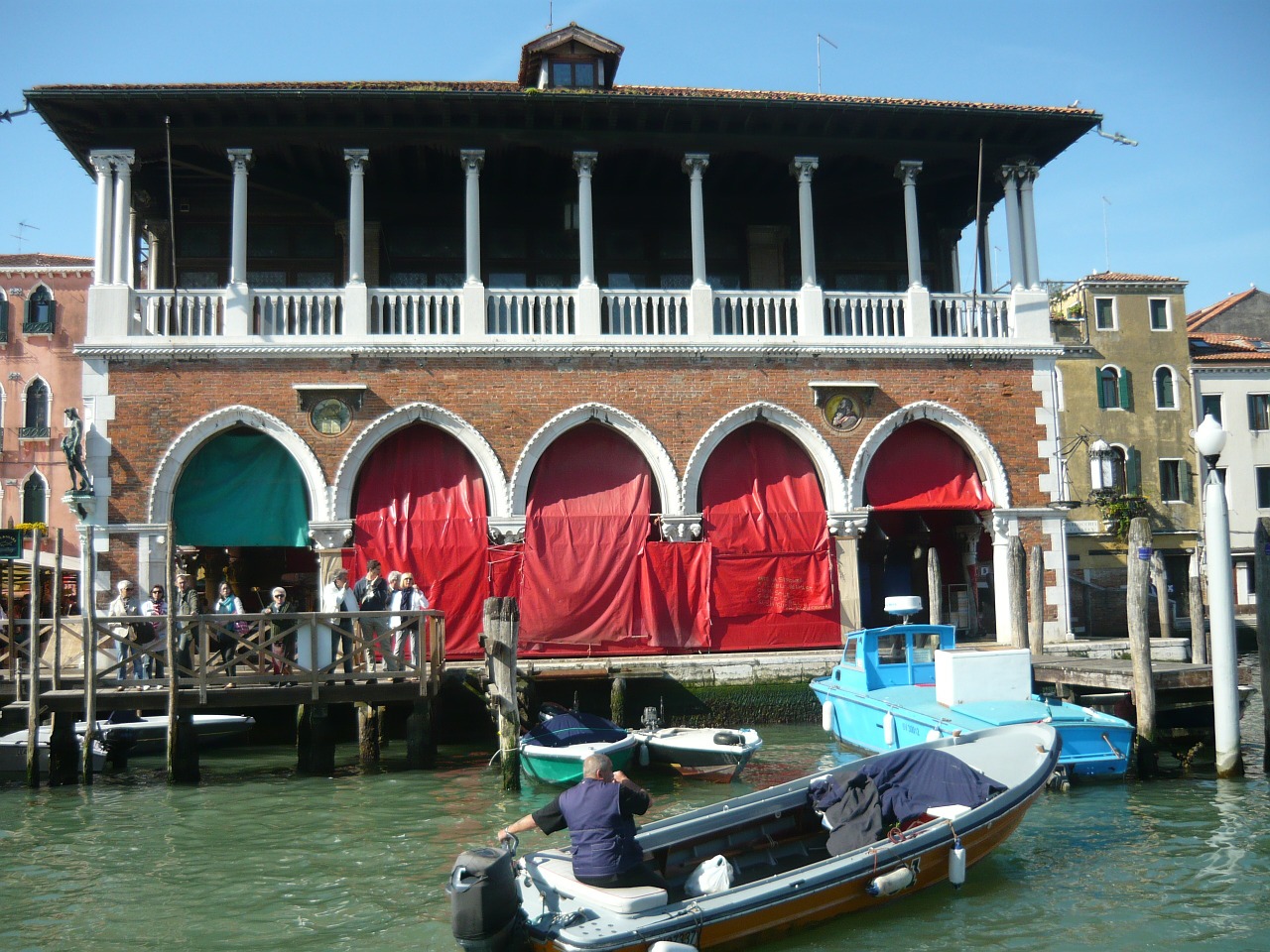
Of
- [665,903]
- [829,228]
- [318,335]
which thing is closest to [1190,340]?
[829,228]

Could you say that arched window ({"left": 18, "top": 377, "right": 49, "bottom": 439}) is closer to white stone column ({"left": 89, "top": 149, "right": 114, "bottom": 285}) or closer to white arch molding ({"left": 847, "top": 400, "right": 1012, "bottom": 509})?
white stone column ({"left": 89, "top": 149, "right": 114, "bottom": 285})

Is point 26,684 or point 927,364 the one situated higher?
point 927,364

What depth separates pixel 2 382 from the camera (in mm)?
27500

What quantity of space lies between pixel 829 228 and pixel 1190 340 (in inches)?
702

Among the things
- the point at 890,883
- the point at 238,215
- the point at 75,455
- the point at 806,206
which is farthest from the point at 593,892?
the point at 806,206

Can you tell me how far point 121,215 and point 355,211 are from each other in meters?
2.97

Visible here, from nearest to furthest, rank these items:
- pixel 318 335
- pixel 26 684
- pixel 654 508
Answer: pixel 26 684 → pixel 318 335 → pixel 654 508

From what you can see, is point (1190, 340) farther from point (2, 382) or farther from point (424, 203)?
point (2, 382)

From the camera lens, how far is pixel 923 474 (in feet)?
52.6

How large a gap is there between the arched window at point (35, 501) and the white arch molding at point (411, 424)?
52.0 ft

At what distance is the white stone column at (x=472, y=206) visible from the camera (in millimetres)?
15398

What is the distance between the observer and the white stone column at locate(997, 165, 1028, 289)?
16500mm

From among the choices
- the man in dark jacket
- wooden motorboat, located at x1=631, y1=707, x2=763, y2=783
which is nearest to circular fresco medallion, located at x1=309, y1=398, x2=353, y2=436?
wooden motorboat, located at x1=631, y1=707, x2=763, y2=783

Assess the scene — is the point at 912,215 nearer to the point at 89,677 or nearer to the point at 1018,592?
the point at 1018,592
